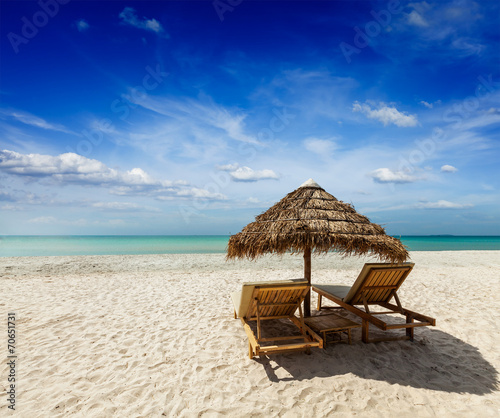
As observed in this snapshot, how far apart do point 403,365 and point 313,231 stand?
2.11 meters

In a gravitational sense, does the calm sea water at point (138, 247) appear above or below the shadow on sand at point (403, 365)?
above

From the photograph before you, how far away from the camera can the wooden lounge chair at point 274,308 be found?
3576 millimetres

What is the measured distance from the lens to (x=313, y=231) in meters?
4.02

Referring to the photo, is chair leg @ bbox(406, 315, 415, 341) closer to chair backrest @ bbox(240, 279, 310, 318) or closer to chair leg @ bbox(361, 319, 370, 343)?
chair leg @ bbox(361, 319, 370, 343)

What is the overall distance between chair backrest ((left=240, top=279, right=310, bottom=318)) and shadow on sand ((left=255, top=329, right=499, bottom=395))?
25.5 inches

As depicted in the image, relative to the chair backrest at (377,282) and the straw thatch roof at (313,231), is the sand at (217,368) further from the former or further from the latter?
the straw thatch roof at (313,231)

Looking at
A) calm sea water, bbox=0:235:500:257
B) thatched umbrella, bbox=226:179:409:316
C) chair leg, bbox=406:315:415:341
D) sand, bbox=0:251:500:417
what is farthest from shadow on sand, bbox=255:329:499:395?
calm sea water, bbox=0:235:500:257

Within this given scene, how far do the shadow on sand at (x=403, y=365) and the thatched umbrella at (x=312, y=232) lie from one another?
3.76 ft

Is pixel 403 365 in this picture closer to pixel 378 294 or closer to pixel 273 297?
pixel 378 294

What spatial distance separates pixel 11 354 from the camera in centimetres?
389

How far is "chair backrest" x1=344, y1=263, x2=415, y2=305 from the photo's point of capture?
165 inches

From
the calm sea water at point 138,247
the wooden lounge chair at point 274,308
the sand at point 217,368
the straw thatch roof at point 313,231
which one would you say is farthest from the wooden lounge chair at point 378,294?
the calm sea water at point 138,247

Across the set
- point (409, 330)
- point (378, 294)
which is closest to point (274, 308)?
point (378, 294)

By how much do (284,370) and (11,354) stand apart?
12.4 ft
